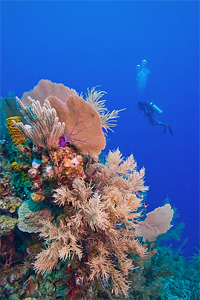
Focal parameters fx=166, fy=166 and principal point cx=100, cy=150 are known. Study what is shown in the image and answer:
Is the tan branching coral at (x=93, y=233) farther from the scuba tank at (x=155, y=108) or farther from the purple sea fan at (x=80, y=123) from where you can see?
the scuba tank at (x=155, y=108)

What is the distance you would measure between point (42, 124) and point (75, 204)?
3.79ft

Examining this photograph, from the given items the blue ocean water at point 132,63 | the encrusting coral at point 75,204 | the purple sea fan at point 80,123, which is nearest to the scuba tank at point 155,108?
the encrusting coral at point 75,204

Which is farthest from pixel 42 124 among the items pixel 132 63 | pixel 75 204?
pixel 132 63

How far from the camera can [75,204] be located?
2.26 m

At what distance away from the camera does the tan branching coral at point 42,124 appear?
2.04 metres

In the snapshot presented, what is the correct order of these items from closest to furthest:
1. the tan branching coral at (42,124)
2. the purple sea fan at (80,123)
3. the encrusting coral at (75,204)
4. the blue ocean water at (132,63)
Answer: the tan branching coral at (42,124), the encrusting coral at (75,204), the purple sea fan at (80,123), the blue ocean water at (132,63)

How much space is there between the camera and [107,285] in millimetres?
2609

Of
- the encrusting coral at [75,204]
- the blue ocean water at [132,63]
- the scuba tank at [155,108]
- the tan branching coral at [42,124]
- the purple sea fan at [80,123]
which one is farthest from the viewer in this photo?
the blue ocean water at [132,63]

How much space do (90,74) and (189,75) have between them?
53873mm

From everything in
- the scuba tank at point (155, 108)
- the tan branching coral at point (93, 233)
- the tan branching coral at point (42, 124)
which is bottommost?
the tan branching coral at point (93, 233)

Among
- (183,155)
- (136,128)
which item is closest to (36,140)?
(183,155)

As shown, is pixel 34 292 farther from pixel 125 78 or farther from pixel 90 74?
pixel 90 74

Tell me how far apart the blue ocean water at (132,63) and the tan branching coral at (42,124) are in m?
43.6

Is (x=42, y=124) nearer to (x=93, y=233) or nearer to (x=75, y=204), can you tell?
(x=75, y=204)
